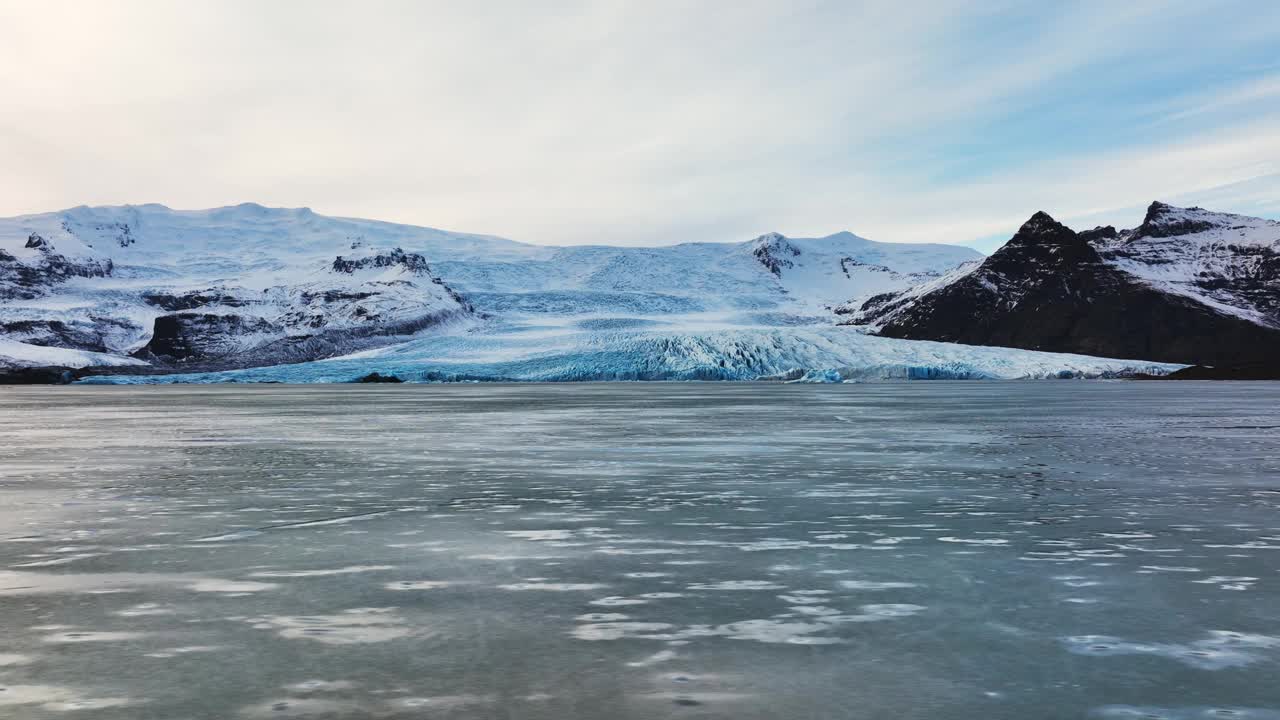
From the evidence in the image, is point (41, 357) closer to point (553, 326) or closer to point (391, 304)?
point (391, 304)

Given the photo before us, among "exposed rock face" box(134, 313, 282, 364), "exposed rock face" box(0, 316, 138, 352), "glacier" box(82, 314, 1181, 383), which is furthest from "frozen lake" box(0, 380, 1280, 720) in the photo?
"exposed rock face" box(0, 316, 138, 352)

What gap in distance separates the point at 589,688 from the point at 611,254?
183040mm

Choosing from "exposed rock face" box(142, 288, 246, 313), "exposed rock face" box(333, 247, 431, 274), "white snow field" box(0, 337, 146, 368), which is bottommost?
"white snow field" box(0, 337, 146, 368)

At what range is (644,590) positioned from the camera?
6.79 metres

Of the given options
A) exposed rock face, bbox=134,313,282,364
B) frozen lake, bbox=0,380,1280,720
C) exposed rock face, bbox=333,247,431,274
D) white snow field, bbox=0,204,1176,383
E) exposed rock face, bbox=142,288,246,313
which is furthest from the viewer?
exposed rock face, bbox=142,288,246,313

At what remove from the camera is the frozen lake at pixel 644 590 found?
181 inches

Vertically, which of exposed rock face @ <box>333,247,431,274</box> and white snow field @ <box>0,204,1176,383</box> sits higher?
exposed rock face @ <box>333,247,431,274</box>

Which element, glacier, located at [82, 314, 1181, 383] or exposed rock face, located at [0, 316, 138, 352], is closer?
glacier, located at [82, 314, 1181, 383]

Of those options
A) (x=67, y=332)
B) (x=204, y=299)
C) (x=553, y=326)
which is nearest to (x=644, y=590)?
(x=553, y=326)

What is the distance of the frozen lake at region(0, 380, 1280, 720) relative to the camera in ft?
15.1

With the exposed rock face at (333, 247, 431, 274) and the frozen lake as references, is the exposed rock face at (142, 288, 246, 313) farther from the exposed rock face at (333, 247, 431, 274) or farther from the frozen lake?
the frozen lake

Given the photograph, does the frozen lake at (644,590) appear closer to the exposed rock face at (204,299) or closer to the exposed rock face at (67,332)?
the exposed rock face at (204,299)

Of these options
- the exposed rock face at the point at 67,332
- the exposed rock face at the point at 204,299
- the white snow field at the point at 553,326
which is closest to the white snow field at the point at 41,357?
the white snow field at the point at 553,326

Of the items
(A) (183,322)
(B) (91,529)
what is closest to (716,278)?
(A) (183,322)
